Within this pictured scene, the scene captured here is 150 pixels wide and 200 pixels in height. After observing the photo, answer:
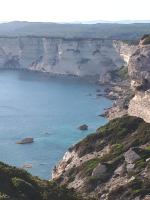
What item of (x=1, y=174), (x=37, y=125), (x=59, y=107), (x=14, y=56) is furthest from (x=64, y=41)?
(x=1, y=174)

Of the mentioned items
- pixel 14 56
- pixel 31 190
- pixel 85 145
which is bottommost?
pixel 14 56

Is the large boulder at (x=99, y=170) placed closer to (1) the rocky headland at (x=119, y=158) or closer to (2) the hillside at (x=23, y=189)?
(1) the rocky headland at (x=119, y=158)

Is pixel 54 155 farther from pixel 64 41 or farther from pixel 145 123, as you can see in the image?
pixel 64 41

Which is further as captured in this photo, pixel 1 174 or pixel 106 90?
pixel 106 90

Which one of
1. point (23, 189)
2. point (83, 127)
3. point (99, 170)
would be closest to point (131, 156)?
point (99, 170)

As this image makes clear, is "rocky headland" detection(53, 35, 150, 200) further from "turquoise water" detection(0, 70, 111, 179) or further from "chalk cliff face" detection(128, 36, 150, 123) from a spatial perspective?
"turquoise water" detection(0, 70, 111, 179)

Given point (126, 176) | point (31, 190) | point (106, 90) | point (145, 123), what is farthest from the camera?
point (106, 90)

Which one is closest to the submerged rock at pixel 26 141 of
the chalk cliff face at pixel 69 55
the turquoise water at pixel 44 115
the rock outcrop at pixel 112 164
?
the turquoise water at pixel 44 115
